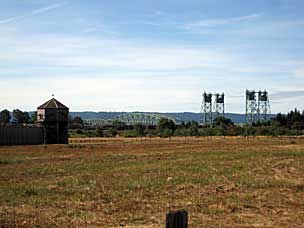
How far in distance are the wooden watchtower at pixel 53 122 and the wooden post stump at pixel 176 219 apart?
73.0 m

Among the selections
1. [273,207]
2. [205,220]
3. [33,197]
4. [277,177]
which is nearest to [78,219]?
[205,220]

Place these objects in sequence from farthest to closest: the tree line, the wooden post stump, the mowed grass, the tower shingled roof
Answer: the tree line < the tower shingled roof < the mowed grass < the wooden post stump

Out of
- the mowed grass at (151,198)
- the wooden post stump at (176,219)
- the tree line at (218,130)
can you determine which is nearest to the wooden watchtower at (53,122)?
the tree line at (218,130)

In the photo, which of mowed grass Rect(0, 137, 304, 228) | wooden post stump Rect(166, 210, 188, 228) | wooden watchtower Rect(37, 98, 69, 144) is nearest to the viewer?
wooden post stump Rect(166, 210, 188, 228)

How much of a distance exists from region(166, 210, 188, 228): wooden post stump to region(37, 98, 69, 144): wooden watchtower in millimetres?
72964

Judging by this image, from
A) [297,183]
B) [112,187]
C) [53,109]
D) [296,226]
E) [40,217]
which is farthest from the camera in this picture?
[53,109]

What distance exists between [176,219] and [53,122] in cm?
7429

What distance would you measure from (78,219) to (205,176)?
34.4ft

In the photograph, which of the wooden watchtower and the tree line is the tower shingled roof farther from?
the tree line

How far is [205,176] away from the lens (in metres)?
21.5

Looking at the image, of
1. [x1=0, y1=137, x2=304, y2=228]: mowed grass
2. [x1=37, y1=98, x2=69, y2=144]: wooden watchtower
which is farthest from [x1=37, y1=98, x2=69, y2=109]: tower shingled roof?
[x1=0, y1=137, x2=304, y2=228]: mowed grass

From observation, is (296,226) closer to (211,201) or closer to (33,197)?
(211,201)

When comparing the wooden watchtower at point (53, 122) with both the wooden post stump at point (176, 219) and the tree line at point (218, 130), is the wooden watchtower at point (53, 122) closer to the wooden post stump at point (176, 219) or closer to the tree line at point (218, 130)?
the tree line at point (218, 130)

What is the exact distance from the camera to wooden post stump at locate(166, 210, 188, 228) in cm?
439
